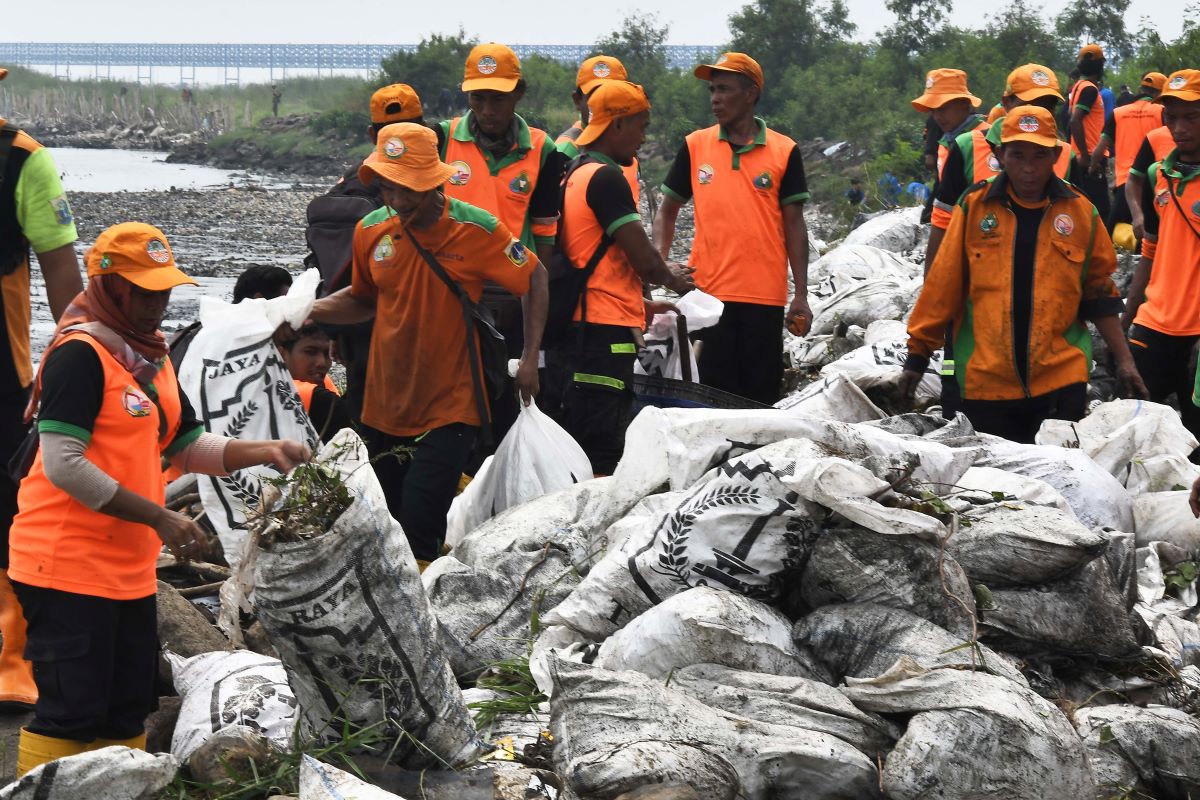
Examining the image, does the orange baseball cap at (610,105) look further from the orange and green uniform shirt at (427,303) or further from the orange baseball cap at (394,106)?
the orange and green uniform shirt at (427,303)

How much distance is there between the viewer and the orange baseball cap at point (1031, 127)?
495 centimetres

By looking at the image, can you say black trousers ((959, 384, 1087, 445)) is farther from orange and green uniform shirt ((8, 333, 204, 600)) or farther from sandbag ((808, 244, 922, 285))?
sandbag ((808, 244, 922, 285))

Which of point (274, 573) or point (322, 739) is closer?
point (274, 573)

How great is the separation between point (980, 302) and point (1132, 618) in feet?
5.48

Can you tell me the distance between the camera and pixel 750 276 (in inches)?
246

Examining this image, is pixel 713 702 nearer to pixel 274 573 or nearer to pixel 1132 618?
pixel 274 573

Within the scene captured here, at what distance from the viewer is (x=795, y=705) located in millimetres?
3164

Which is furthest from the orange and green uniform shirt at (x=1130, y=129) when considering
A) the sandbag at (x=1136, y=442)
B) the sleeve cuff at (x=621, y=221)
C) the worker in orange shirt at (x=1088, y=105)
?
the sleeve cuff at (x=621, y=221)

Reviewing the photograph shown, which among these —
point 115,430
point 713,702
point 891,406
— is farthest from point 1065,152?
point 115,430

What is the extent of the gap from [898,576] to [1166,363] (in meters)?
3.10

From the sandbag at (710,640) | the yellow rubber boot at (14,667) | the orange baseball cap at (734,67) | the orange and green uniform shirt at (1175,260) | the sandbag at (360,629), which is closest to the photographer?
the sandbag at (360,629)

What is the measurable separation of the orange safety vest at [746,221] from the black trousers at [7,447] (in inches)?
116

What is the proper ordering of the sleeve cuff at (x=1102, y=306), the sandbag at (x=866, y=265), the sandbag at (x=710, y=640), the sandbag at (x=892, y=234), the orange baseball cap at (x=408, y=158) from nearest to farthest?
the sandbag at (x=710, y=640) < the orange baseball cap at (x=408, y=158) < the sleeve cuff at (x=1102, y=306) < the sandbag at (x=866, y=265) < the sandbag at (x=892, y=234)

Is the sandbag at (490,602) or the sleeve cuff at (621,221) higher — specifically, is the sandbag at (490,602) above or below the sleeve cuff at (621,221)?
below
